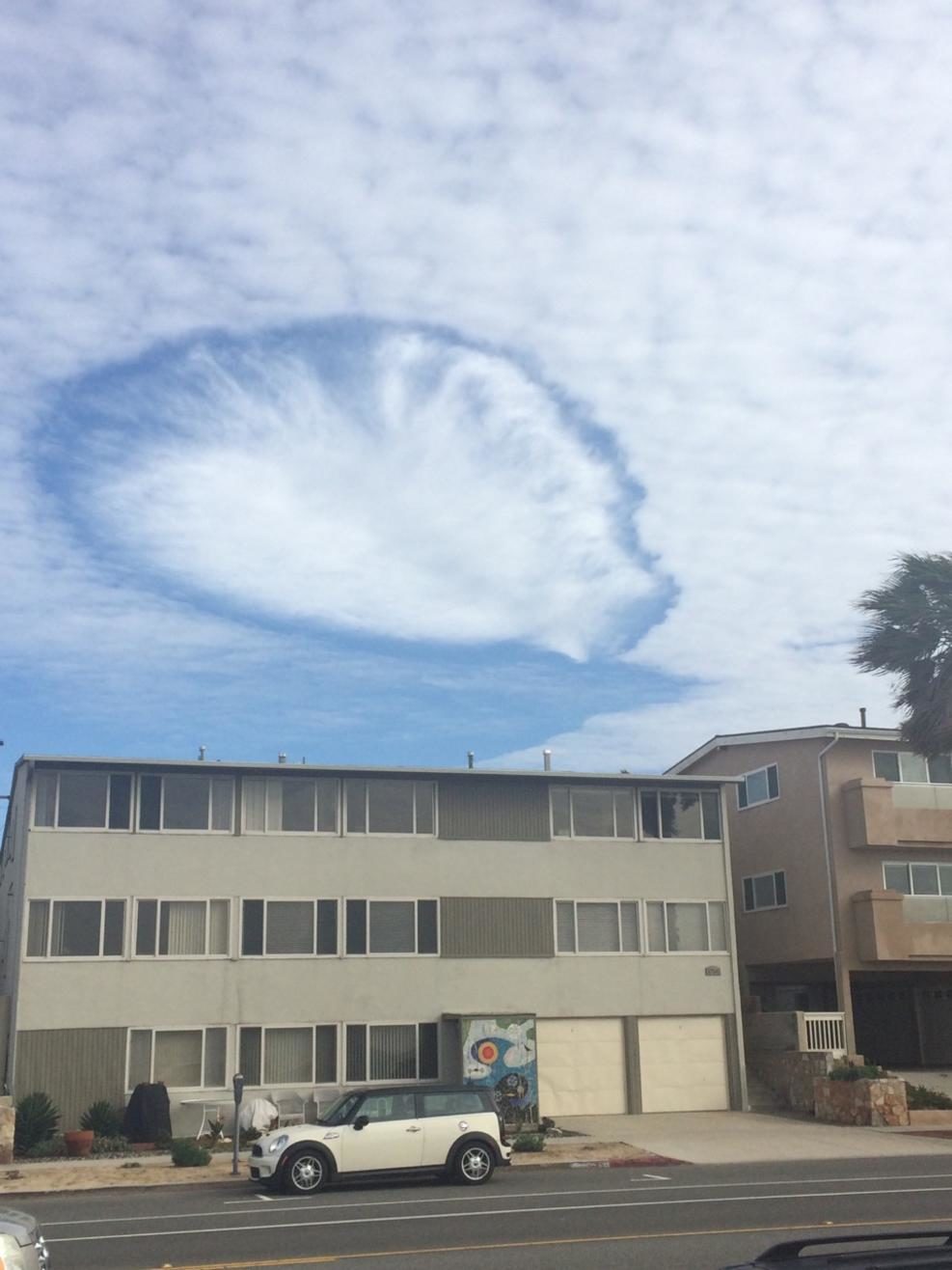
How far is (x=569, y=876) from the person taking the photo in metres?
32.2

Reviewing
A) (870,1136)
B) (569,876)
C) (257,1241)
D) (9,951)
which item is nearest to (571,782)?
(569,876)

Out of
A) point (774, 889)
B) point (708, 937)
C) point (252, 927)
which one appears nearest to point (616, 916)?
point (708, 937)

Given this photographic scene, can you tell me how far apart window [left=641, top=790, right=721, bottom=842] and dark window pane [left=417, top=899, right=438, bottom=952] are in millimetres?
5552

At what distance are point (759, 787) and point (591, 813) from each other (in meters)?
7.56

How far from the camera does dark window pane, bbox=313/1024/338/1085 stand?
29.5 m

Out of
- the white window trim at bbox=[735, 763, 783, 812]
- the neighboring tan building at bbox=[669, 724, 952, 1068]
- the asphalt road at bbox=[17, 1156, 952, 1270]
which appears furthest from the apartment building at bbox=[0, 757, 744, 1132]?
the asphalt road at bbox=[17, 1156, 952, 1270]

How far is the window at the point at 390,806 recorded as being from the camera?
31.3 m

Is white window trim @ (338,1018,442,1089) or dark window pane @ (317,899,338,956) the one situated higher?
dark window pane @ (317,899,338,956)

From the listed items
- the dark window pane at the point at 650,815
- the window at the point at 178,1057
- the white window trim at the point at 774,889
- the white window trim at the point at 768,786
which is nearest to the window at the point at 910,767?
the white window trim at the point at 768,786

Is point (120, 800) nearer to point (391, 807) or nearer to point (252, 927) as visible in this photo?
point (252, 927)

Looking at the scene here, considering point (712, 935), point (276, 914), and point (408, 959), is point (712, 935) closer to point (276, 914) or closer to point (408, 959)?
point (408, 959)

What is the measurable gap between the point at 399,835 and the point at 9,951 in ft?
29.4

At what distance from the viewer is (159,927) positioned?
29.3 metres

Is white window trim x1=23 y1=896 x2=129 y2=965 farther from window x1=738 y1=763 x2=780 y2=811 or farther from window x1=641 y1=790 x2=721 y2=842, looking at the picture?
window x1=738 y1=763 x2=780 y2=811
